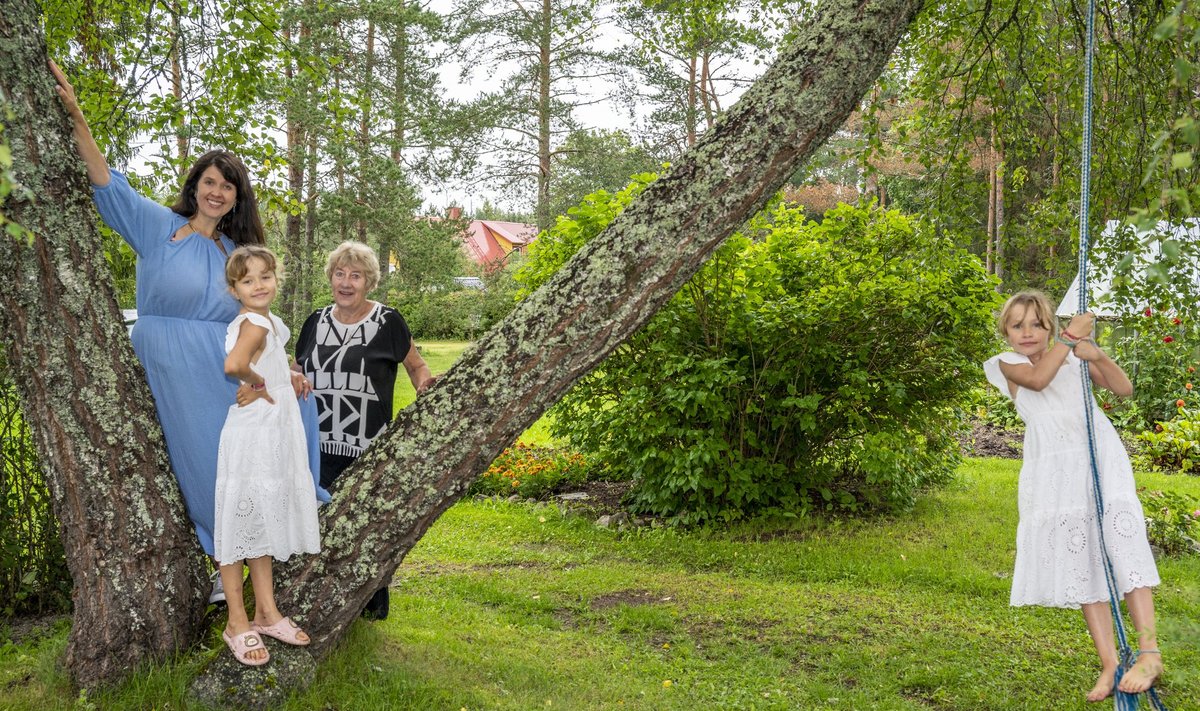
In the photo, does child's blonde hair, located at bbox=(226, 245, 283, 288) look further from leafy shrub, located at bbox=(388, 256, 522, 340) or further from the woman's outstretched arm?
leafy shrub, located at bbox=(388, 256, 522, 340)

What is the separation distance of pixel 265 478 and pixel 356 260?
1.15 m

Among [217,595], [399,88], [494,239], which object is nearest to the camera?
[217,595]

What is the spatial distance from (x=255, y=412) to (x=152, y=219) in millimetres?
801

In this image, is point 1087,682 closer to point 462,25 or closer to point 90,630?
point 90,630

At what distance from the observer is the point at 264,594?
3107mm

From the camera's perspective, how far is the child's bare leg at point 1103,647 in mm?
3051

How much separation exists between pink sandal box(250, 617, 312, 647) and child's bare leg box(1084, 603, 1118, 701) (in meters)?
2.68

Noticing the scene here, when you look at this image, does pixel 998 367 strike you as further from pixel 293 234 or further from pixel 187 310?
pixel 293 234

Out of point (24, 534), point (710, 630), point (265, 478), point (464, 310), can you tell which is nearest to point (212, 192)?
point (265, 478)

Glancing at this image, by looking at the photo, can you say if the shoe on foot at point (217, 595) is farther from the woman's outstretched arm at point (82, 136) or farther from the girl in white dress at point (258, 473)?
the woman's outstretched arm at point (82, 136)

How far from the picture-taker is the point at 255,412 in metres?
3.05

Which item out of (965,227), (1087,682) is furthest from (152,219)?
(965,227)

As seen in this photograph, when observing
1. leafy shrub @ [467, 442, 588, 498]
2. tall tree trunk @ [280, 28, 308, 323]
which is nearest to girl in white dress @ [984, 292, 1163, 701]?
leafy shrub @ [467, 442, 588, 498]

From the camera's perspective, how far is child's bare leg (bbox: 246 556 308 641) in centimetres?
308
